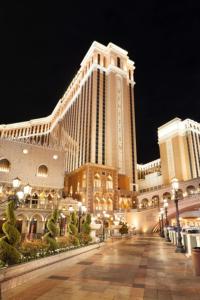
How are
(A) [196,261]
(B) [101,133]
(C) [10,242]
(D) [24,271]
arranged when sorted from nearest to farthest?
(D) [24,271]
(A) [196,261]
(C) [10,242]
(B) [101,133]

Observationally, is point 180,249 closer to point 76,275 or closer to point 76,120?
point 76,275

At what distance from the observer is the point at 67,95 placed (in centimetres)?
9775

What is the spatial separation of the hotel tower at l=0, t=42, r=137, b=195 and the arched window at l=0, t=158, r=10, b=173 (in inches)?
825

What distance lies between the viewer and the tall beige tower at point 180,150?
71.2 m

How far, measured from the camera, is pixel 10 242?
8031 mm

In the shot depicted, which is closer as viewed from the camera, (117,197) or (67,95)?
(117,197)

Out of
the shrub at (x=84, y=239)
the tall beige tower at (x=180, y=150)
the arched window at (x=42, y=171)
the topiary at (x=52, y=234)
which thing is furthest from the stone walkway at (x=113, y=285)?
the tall beige tower at (x=180, y=150)

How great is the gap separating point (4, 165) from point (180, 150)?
55751 millimetres

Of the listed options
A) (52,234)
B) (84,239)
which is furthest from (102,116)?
(52,234)

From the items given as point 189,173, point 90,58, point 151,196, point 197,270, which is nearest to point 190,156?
point 189,173

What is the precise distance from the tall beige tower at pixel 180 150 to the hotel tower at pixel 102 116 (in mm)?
12406

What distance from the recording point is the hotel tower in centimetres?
6831

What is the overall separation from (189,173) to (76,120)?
43.7m

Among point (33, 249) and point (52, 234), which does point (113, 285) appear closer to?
point (33, 249)
